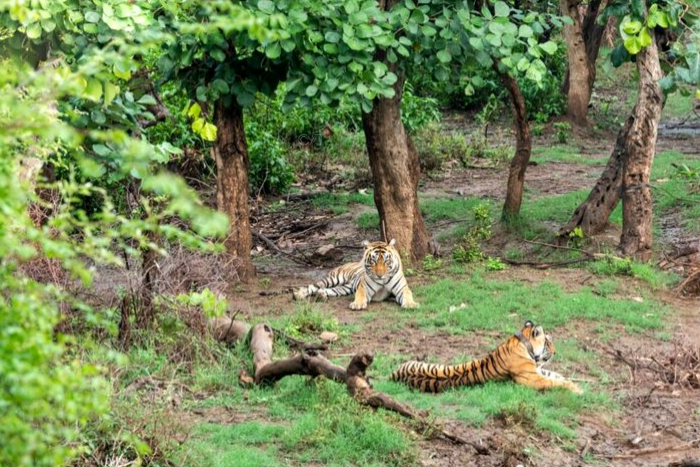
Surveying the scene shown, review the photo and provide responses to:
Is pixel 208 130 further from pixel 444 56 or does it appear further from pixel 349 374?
pixel 444 56

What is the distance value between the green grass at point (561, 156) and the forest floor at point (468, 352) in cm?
231

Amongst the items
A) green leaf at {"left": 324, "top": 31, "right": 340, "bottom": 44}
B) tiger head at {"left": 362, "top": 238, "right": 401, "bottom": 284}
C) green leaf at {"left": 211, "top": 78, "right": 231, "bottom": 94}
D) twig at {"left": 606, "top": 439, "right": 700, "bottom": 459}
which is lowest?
twig at {"left": 606, "top": 439, "right": 700, "bottom": 459}

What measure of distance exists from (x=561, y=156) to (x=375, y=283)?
26.6ft

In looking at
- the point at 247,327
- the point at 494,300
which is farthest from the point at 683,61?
the point at 247,327

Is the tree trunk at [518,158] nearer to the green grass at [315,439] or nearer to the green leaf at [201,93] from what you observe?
the green leaf at [201,93]

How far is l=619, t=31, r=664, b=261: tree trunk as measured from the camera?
1191 cm

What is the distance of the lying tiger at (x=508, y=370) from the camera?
8.27 metres

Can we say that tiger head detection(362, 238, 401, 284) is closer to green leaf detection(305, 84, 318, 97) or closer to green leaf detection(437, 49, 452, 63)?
green leaf detection(305, 84, 318, 97)

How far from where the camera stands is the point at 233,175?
39.0 ft

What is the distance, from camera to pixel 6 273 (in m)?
3.63

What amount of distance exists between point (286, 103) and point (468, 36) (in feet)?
6.42

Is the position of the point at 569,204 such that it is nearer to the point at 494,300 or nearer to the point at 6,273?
the point at 494,300

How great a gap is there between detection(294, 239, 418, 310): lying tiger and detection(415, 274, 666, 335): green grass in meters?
0.22

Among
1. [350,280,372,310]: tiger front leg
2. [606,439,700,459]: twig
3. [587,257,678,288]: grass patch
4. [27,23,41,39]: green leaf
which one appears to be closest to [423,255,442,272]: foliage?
[350,280,372,310]: tiger front leg
